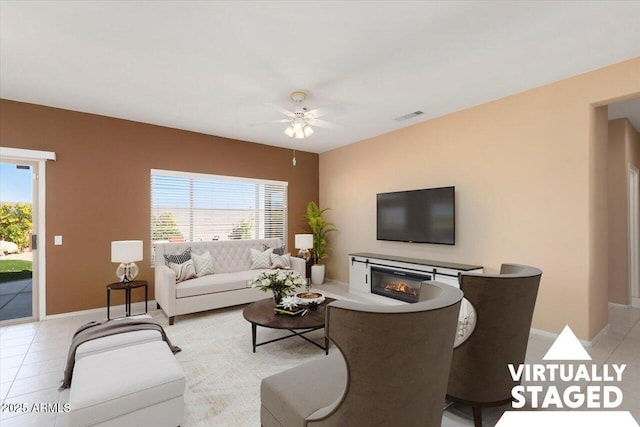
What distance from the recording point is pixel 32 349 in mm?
3180

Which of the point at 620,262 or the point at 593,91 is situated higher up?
the point at 593,91

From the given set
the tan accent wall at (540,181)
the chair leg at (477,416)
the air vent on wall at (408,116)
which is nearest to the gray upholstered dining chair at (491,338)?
the chair leg at (477,416)

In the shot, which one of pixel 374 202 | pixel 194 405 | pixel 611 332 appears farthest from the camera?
pixel 374 202

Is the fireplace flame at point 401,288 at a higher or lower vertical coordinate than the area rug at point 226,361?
higher

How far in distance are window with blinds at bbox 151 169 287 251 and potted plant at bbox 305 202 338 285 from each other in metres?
0.61

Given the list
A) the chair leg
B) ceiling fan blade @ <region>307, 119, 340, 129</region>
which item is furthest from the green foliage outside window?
the chair leg

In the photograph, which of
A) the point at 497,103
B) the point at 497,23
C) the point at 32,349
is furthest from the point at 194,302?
the point at 497,103

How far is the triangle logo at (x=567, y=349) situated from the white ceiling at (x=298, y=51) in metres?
2.83

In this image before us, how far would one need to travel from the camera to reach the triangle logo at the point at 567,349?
2959mm

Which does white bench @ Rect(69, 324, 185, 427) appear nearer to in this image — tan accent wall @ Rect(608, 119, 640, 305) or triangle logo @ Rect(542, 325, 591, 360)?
triangle logo @ Rect(542, 325, 591, 360)

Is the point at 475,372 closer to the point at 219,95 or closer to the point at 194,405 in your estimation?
the point at 194,405

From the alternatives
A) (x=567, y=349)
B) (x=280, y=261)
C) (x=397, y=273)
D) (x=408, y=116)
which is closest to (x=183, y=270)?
(x=280, y=261)

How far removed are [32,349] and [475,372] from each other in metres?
4.27

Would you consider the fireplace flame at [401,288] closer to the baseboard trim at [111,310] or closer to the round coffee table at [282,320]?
the round coffee table at [282,320]
